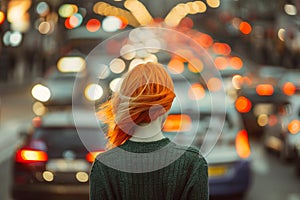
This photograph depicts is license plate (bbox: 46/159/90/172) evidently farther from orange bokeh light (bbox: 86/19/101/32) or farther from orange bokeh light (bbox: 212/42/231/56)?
orange bokeh light (bbox: 86/19/101/32)

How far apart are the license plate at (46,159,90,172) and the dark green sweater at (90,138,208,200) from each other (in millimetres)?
5347

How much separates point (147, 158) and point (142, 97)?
250 millimetres

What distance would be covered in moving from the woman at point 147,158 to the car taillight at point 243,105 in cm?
1384

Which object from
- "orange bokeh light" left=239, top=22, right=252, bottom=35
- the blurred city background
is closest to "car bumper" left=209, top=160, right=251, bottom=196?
the blurred city background

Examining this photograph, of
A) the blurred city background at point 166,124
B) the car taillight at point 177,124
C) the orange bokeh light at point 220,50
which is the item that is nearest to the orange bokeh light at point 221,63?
the blurred city background at point 166,124

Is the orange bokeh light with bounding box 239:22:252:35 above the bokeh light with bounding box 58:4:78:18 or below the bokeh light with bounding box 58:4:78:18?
above

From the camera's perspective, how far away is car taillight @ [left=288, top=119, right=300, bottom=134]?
12227 millimetres

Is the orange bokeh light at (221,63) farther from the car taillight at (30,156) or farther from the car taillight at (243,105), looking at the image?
the car taillight at (30,156)

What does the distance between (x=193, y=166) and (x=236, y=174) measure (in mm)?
6355

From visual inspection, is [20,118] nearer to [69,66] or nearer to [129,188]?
[69,66]

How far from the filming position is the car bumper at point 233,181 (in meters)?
8.91

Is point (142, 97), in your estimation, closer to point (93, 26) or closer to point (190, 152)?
point (190, 152)

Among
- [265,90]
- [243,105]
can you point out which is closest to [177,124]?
[243,105]

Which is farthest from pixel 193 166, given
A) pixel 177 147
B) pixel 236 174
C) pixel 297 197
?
pixel 297 197
